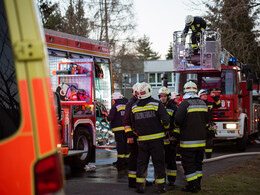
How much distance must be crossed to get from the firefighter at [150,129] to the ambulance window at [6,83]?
4.62 meters

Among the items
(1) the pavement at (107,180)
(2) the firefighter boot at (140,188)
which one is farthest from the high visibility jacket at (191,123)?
(1) the pavement at (107,180)

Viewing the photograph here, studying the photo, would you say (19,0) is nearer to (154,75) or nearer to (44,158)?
(44,158)

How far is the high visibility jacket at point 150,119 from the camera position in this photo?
23.2 ft

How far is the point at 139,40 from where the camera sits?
1211 inches

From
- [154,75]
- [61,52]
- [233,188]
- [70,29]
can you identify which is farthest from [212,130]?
[154,75]

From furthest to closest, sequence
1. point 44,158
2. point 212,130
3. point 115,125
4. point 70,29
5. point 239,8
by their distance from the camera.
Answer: point 70,29 → point 239,8 → point 212,130 → point 115,125 → point 44,158

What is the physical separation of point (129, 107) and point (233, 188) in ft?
7.44

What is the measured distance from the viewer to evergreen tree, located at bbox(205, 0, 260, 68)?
13.3 metres

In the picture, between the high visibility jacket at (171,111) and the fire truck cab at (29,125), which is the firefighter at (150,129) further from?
the fire truck cab at (29,125)

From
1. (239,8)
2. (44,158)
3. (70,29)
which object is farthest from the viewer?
(70,29)

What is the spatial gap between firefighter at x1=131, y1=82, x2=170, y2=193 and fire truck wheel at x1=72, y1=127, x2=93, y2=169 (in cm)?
267

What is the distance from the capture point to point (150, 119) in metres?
7.06

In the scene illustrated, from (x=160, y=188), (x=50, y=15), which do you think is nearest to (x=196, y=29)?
(x=160, y=188)

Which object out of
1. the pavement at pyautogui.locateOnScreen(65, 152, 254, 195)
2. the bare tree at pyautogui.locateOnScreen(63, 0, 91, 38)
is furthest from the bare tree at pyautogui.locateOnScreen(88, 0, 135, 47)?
the pavement at pyautogui.locateOnScreen(65, 152, 254, 195)
